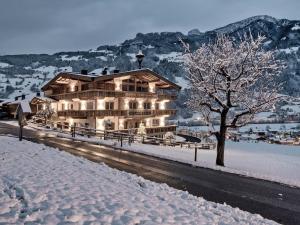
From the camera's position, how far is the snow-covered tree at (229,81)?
21484mm

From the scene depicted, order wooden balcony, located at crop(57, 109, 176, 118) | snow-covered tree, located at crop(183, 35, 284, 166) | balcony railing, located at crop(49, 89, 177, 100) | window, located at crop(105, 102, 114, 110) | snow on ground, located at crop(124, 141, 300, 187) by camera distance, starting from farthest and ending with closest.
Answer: window, located at crop(105, 102, 114, 110) < wooden balcony, located at crop(57, 109, 176, 118) < balcony railing, located at crop(49, 89, 177, 100) < snow-covered tree, located at crop(183, 35, 284, 166) < snow on ground, located at crop(124, 141, 300, 187)

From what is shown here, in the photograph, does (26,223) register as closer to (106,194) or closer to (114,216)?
(114,216)

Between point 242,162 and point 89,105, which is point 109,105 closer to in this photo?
point 89,105

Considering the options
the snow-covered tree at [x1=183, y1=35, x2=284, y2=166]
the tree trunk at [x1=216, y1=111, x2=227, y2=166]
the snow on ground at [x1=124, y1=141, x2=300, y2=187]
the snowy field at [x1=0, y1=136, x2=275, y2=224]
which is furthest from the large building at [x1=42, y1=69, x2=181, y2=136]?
the snowy field at [x1=0, y1=136, x2=275, y2=224]

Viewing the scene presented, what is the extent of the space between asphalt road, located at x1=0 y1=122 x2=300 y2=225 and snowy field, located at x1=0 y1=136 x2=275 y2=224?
1.09 metres

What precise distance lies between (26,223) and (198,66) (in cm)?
1776

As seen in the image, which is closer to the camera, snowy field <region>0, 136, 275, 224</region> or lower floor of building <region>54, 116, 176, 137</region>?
snowy field <region>0, 136, 275, 224</region>

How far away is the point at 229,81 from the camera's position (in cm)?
2133

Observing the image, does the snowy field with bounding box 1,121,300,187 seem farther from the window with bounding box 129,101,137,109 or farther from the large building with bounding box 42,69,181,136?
the window with bounding box 129,101,137,109

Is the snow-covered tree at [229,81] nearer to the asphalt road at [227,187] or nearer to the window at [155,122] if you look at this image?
the asphalt road at [227,187]

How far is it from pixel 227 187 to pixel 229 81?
31.6 feet

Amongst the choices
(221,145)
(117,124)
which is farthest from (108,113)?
(221,145)

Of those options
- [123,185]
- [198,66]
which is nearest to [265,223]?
[123,185]

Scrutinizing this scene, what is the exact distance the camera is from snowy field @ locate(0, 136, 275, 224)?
25.0 ft
